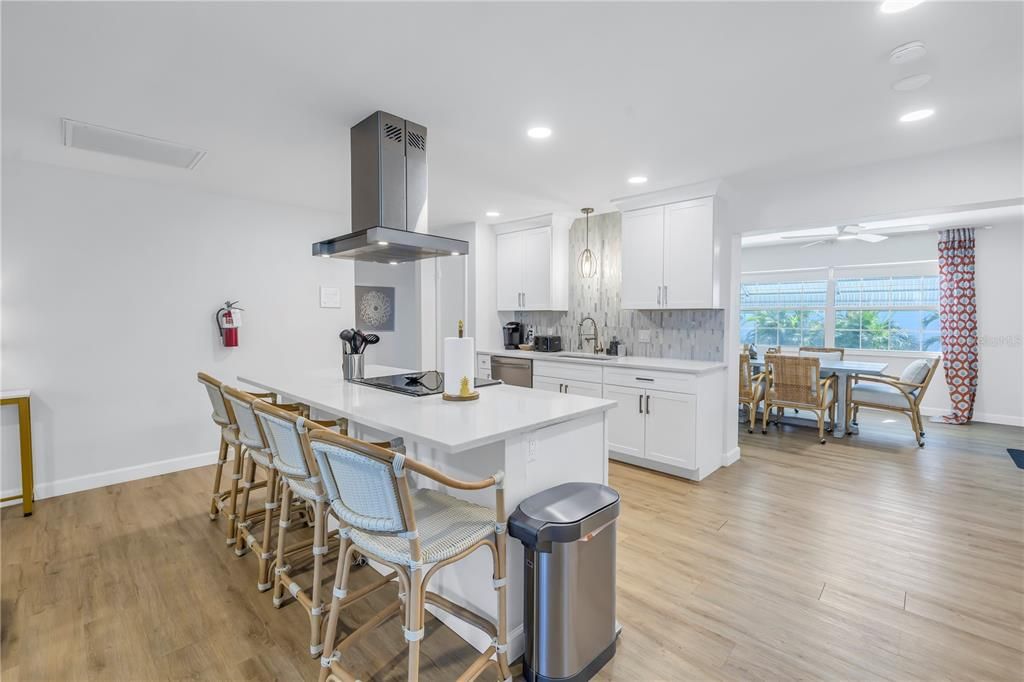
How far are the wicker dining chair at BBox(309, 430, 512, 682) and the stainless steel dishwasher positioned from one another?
3029 millimetres

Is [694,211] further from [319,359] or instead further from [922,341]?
[922,341]

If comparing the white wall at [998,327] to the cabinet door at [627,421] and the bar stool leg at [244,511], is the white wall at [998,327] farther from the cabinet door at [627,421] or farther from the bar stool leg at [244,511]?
the bar stool leg at [244,511]

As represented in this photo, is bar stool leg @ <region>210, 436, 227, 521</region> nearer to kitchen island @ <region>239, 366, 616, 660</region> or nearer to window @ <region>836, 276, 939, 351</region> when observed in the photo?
kitchen island @ <region>239, 366, 616, 660</region>

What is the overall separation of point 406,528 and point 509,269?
4.37 meters

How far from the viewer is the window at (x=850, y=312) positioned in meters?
6.53

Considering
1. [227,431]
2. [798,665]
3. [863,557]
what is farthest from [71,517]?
[863,557]

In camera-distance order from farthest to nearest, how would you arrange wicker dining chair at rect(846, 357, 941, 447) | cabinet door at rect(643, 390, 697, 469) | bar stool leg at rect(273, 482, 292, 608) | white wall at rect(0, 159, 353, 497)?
wicker dining chair at rect(846, 357, 941, 447) < cabinet door at rect(643, 390, 697, 469) < white wall at rect(0, 159, 353, 497) < bar stool leg at rect(273, 482, 292, 608)

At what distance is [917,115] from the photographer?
8.48ft

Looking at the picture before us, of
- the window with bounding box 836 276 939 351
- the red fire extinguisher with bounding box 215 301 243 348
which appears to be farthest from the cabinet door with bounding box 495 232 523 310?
the window with bounding box 836 276 939 351

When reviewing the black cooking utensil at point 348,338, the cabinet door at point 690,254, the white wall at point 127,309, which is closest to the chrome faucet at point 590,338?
the cabinet door at point 690,254

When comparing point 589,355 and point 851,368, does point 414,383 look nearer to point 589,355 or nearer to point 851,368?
point 589,355

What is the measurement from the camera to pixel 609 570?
6.00 ft

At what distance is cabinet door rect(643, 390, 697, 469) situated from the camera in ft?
12.2

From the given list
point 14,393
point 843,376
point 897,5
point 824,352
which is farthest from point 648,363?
point 14,393
